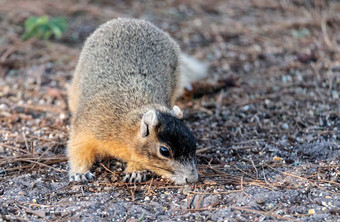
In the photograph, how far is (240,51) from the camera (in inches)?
360

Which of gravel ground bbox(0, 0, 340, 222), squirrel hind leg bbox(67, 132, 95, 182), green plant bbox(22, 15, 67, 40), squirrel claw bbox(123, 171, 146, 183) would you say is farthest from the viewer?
green plant bbox(22, 15, 67, 40)

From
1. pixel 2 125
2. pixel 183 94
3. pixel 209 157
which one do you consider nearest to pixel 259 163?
pixel 209 157

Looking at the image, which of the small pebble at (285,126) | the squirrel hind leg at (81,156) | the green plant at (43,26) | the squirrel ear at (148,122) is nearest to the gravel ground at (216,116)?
the small pebble at (285,126)

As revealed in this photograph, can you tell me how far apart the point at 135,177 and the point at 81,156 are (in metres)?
0.76

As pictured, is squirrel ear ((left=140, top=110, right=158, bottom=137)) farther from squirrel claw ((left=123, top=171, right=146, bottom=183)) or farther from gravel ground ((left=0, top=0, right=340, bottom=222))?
gravel ground ((left=0, top=0, right=340, bottom=222))

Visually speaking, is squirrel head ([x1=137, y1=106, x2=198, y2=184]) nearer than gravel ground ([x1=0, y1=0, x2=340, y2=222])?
No

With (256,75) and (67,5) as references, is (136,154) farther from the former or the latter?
(67,5)

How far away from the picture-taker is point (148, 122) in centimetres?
471

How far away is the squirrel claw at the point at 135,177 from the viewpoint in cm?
502

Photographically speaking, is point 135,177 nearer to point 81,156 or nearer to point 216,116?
point 81,156

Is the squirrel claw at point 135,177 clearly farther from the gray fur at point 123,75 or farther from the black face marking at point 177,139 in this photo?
the black face marking at point 177,139

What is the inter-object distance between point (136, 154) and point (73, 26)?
583cm

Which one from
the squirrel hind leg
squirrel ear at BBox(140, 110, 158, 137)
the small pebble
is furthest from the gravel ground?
squirrel ear at BBox(140, 110, 158, 137)

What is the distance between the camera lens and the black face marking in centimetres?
452
